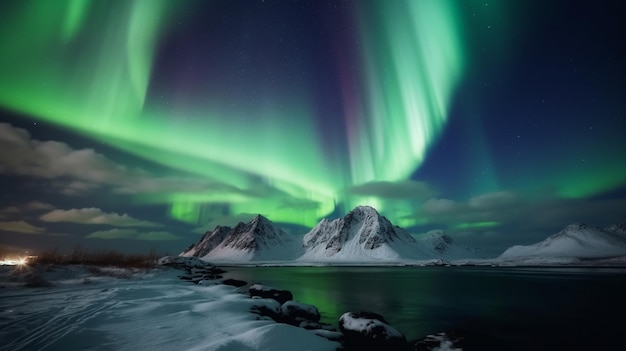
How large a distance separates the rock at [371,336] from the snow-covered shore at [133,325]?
1.96m

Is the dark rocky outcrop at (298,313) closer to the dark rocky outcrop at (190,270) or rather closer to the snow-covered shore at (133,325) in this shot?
the snow-covered shore at (133,325)

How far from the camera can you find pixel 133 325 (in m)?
12.4

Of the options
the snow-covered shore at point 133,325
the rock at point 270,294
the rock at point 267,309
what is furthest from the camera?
the rock at point 270,294

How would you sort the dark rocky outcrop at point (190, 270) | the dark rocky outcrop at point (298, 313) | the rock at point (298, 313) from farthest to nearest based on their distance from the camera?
the dark rocky outcrop at point (190, 270) → the rock at point (298, 313) → the dark rocky outcrop at point (298, 313)

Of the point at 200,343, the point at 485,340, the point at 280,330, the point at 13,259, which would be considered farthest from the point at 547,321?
the point at 13,259

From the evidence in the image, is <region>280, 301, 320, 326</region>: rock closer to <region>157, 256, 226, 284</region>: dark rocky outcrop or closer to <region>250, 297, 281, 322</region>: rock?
<region>250, 297, 281, 322</region>: rock

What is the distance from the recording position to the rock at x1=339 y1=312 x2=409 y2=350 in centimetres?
1304

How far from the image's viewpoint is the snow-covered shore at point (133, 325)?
1003cm

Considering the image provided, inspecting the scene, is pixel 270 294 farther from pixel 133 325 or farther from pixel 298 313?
pixel 133 325

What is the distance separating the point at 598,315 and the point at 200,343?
30.9 metres

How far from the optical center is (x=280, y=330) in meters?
11.0

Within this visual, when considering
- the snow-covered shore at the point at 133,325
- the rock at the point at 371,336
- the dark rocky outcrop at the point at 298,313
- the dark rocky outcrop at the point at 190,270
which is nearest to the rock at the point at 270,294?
the dark rocky outcrop at the point at 298,313

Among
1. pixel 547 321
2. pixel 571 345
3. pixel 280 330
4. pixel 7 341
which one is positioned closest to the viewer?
pixel 7 341

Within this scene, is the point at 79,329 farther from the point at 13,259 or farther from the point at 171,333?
the point at 13,259
